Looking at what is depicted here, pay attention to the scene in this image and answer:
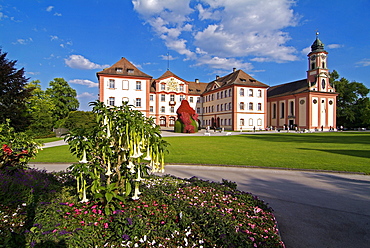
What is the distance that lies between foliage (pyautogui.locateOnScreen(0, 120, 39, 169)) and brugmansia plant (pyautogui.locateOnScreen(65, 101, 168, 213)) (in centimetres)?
322

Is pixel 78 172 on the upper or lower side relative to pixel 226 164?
upper

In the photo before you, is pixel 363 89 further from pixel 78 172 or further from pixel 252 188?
pixel 78 172

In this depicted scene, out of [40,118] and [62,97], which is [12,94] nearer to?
[40,118]

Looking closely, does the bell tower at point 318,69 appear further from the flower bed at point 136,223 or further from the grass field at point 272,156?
the flower bed at point 136,223

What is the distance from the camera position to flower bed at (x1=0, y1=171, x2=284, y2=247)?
3002mm

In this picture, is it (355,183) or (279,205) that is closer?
(279,205)

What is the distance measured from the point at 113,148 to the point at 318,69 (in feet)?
212

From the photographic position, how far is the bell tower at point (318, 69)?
2202 inches

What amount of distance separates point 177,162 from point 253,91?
47.3 m

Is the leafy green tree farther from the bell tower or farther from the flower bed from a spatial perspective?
the bell tower

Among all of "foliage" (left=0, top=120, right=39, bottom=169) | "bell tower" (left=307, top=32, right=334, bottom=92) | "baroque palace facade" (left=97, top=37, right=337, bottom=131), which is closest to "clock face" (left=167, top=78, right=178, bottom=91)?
"baroque palace facade" (left=97, top=37, right=337, bottom=131)

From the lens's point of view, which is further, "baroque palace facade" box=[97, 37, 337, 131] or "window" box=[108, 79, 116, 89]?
"baroque palace facade" box=[97, 37, 337, 131]

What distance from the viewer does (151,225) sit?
3.35 m

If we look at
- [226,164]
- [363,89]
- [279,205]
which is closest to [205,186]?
[279,205]
